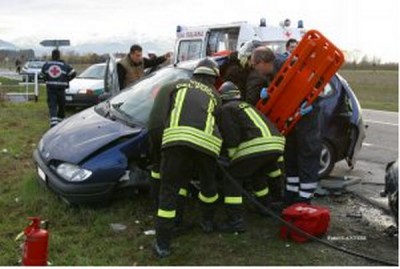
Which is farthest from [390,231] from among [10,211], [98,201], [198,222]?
[10,211]

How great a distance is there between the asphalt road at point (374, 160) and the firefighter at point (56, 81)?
585 cm

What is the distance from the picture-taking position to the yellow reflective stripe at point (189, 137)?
4.65 m

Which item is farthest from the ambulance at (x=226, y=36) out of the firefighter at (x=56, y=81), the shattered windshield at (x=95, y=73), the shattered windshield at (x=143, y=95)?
the shattered windshield at (x=143, y=95)

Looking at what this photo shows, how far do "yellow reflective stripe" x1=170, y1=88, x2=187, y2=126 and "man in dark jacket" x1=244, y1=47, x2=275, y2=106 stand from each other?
1.29 m

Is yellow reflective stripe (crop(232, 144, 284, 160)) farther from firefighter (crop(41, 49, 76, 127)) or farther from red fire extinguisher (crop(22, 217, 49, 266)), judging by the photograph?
firefighter (crop(41, 49, 76, 127))

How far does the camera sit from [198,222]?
5.61 meters

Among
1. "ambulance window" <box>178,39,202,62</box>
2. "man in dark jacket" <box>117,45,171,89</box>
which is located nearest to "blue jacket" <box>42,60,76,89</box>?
"man in dark jacket" <box>117,45,171,89</box>

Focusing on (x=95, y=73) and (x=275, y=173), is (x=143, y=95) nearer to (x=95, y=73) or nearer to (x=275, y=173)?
(x=275, y=173)

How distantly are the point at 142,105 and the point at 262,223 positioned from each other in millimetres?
1898

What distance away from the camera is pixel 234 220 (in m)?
5.31

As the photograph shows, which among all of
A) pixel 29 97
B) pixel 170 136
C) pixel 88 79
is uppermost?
pixel 170 136

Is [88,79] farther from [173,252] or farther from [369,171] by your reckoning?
[173,252]

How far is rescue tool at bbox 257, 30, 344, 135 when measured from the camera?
568 cm

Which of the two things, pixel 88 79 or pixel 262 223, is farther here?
pixel 88 79
